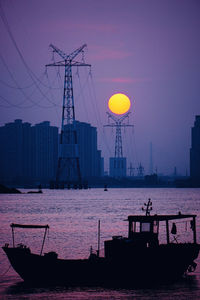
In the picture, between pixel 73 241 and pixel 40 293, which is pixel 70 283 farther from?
pixel 73 241

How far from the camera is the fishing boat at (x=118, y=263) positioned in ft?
109

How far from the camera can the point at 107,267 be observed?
33.4m

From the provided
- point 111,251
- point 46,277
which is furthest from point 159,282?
point 46,277

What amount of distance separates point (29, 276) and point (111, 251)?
4.87 metres

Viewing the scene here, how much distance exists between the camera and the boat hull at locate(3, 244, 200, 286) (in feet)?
109

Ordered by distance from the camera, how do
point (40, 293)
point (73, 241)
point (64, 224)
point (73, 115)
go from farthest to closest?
point (73, 115)
point (64, 224)
point (73, 241)
point (40, 293)

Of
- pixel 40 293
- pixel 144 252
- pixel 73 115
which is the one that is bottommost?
pixel 40 293

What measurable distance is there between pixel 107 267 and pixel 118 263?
2.12ft

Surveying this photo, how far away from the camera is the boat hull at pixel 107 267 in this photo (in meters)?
33.2

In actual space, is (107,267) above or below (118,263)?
below

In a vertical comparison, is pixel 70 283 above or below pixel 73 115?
below

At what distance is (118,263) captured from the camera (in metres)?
33.5

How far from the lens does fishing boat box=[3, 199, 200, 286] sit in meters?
33.2

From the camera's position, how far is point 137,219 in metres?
35.0
